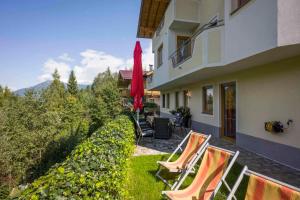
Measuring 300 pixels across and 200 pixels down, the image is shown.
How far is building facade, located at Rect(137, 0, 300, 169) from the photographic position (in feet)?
16.5

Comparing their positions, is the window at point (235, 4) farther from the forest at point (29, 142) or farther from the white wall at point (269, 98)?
the forest at point (29, 142)

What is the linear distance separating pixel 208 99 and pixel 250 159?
5.37m

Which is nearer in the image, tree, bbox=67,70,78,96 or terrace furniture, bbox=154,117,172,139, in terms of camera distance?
terrace furniture, bbox=154,117,172,139

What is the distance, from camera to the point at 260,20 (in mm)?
5301

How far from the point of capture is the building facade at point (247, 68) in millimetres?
5043

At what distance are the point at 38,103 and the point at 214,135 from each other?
1255 cm

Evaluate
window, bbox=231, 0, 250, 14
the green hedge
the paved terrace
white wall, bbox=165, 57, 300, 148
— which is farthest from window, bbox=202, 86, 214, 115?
the green hedge

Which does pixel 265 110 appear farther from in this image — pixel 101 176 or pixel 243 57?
pixel 101 176

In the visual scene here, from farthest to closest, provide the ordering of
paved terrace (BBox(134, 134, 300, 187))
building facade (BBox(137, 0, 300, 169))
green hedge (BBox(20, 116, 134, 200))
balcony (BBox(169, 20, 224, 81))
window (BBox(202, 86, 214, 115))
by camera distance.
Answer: window (BBox(202, 86, 214, 115)) < balcony (BBox(169, 20, 224, 81)) < paved terrace (BBox(134, 134, 300, 187)) < building facade (BBox(137, 0, 300, 169)) < green hedge (BBox(20, 116, 134, 200))

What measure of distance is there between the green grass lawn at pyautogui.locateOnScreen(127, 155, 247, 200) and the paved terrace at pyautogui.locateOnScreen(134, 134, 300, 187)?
64 cm

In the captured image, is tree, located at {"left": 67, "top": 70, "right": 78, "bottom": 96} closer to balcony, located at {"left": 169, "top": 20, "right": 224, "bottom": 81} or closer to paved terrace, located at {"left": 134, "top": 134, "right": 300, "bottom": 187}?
paved terrace, located at {"left": 134, "top": 134, "right": 300, "bottom": 187}

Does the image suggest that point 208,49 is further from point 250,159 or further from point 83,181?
point 83,181

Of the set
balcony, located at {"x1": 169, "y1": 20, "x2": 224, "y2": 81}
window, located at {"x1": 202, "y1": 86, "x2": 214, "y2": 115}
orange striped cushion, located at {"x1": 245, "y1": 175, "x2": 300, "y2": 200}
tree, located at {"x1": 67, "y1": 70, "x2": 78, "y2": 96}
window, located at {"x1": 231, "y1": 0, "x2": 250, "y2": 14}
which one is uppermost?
tree, located at {"x1": 67, "y1": 70, "x2": 78, "y2": 96}

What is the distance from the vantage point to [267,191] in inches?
93.0
